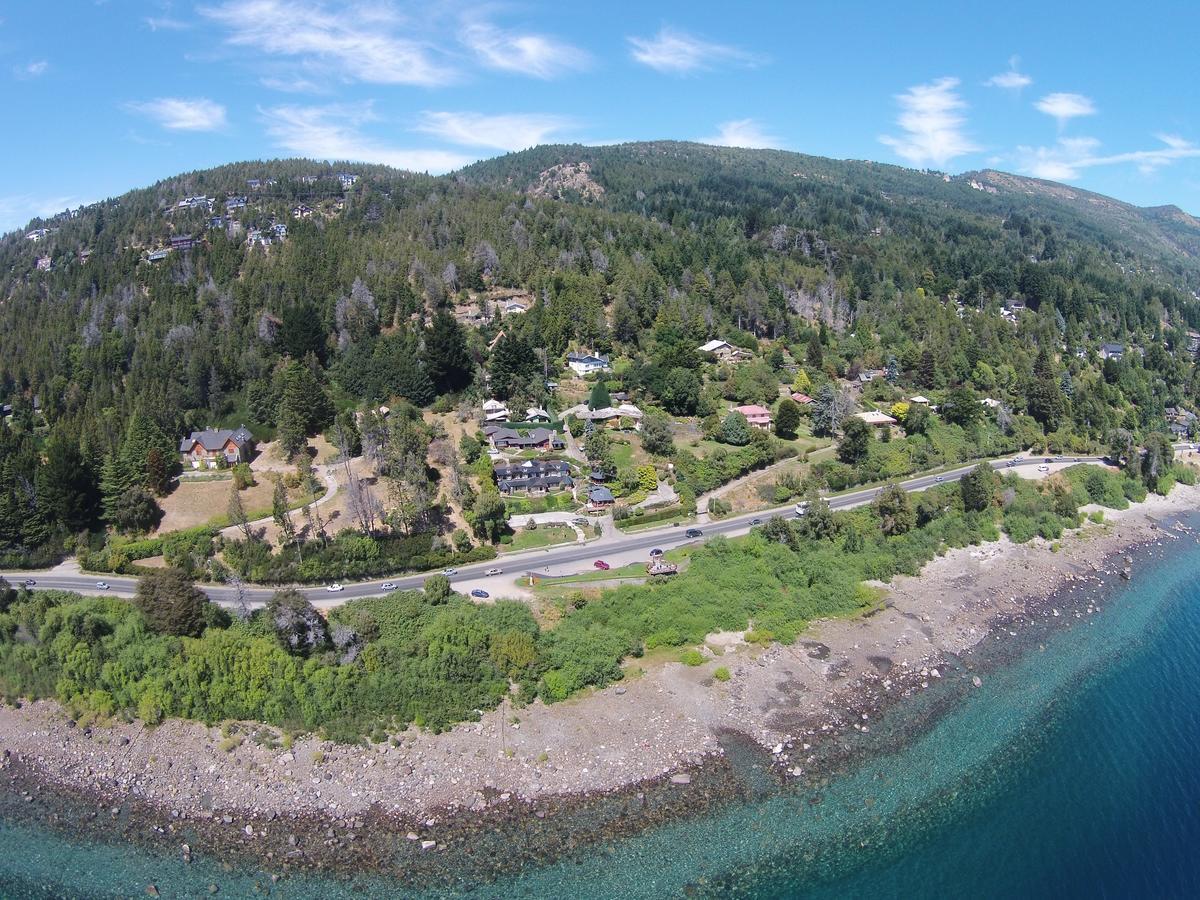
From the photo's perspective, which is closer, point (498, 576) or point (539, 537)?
point (498, 576)

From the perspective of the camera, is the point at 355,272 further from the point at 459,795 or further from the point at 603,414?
the point at 459,795

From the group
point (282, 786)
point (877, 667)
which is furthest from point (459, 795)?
point (877, 667)

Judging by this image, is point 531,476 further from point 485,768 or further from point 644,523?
point 485,768

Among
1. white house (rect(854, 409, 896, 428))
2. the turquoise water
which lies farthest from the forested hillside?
the turquoise water

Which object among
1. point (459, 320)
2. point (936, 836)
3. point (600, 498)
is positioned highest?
point (459, 320)

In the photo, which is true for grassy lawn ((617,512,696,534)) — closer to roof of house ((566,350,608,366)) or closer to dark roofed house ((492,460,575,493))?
dark roofed house ((492,460,575,493))

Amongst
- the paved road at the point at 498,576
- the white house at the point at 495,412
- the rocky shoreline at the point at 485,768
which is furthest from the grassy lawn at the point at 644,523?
the white house at the point at 495,412

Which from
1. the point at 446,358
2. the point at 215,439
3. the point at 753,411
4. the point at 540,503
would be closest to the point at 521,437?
the point at 540,503

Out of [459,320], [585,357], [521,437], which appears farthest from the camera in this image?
[459,320]
